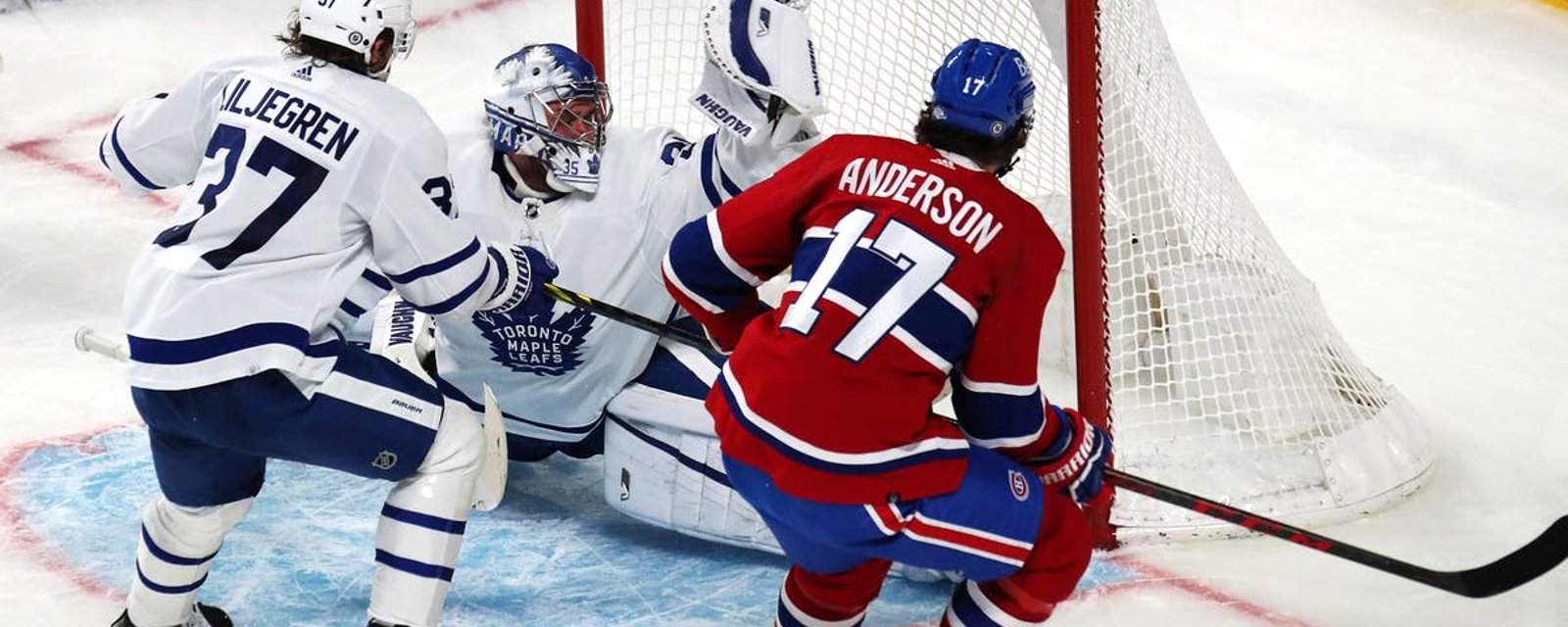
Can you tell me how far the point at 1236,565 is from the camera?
10.6ft

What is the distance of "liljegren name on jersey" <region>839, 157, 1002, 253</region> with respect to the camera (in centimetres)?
224

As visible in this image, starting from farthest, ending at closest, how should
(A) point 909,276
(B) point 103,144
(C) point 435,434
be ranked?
(B) point 103,144, (C) point 435,434, (A) point 909,276

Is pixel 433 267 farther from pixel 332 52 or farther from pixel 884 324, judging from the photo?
pixel 884 324

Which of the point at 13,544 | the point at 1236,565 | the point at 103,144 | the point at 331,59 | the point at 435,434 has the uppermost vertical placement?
the point at 331,59

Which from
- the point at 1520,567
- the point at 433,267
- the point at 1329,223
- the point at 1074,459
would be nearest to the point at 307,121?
the point at 433,267

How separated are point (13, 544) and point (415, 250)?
1.08 m

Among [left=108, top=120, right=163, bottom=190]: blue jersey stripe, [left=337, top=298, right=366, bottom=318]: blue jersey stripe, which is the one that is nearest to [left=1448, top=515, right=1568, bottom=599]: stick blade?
[left=337, top=298, right=366, bottom=318]: blue jersey stripe

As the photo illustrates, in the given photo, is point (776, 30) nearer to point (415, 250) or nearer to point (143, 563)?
point (415, 250)

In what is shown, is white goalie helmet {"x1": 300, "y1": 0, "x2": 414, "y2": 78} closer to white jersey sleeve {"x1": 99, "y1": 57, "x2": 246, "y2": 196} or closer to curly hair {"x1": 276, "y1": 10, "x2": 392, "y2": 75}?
curly hair {"x1": 276, "y1": 10, "x2": 392, "y2": 75}

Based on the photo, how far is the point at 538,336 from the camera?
3139 millimetres


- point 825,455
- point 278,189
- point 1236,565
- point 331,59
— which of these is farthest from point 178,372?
point 1236,565

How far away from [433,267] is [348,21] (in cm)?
34

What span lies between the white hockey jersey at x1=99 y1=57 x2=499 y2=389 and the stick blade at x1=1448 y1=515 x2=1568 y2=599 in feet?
4.93

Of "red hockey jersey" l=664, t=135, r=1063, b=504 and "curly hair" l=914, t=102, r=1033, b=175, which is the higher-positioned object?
"curly hair" l=914, t=102, r=1033, b=175
